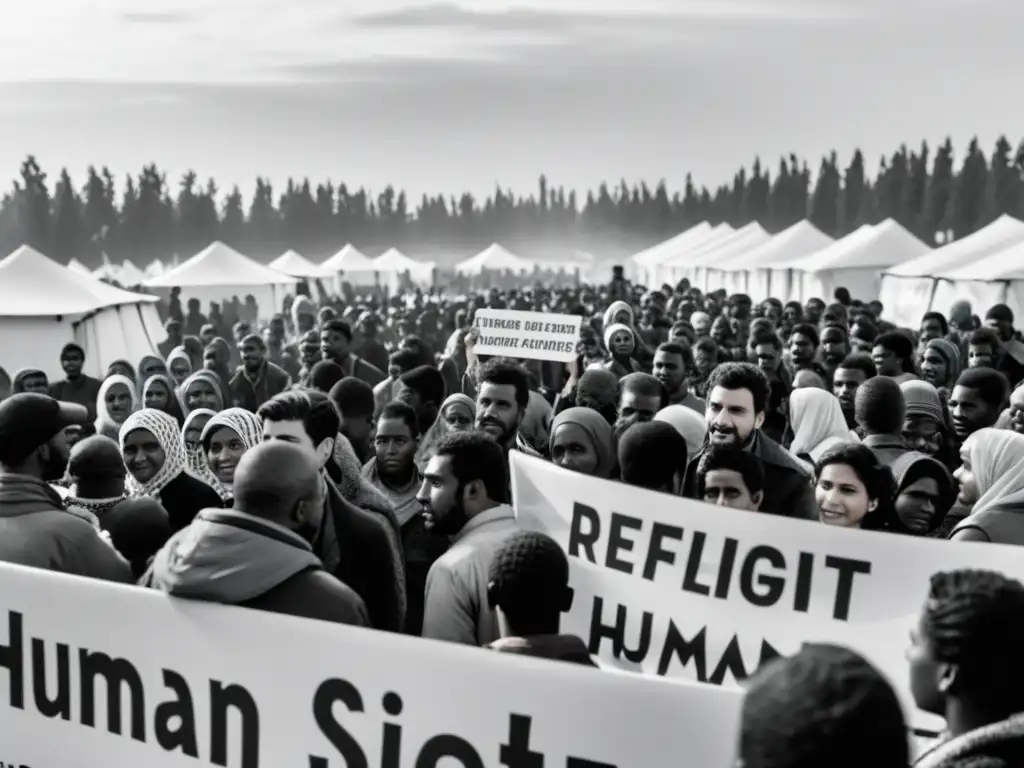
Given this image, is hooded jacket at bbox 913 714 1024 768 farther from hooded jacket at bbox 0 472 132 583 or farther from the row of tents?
the row of tents

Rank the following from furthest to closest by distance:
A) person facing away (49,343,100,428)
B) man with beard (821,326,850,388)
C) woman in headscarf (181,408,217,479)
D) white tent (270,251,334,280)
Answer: white tent (270,251,334,280) < person facing away (49,343,100,428) < man with beard (821,326,850,388) < woman in headscarf (181,408,217,479)

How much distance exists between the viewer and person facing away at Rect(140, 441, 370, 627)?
3086 mm

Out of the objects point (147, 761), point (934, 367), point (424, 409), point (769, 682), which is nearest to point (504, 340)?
point (424, 409)

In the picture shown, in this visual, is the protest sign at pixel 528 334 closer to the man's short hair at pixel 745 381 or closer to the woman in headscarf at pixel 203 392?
the woman in headscarf at pixel 203 392

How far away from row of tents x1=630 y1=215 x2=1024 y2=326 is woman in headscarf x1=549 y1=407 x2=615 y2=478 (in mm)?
17790

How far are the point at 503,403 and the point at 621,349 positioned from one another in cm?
324

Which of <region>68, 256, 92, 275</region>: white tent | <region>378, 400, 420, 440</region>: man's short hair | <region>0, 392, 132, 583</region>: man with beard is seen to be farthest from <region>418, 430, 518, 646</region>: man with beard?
<region>68, 256, 92, 275</region>: white tent

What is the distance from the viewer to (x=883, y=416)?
18.1ft

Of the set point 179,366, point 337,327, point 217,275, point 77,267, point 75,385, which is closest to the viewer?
point 337,327

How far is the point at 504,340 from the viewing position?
350 inches

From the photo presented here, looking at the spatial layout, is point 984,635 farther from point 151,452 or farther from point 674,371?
point 674,371

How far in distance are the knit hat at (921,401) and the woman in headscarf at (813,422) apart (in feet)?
1.09

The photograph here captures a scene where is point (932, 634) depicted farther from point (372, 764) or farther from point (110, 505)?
point (110, 505)

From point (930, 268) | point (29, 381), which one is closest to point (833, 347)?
point (29, 381)
